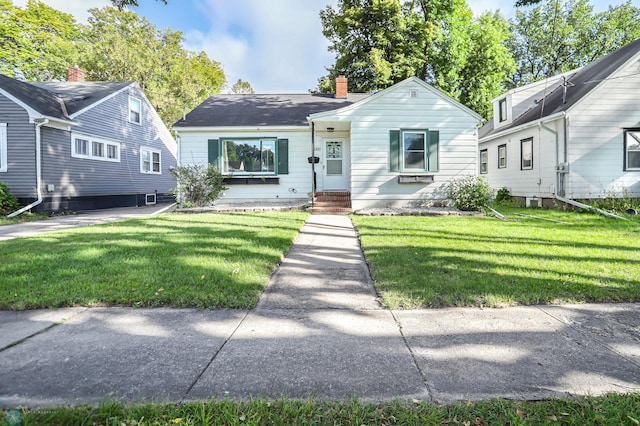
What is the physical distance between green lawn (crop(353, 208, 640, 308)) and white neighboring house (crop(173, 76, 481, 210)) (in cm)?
406

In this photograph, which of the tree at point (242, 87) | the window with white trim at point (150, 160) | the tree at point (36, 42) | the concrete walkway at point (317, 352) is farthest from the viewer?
the tree at point (242, 87)

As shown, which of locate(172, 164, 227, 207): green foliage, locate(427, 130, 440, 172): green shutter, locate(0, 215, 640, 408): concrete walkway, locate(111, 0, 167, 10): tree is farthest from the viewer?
locate(172, 164, 227, 207): green foliage

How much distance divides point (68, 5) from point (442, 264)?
32419 millimetres

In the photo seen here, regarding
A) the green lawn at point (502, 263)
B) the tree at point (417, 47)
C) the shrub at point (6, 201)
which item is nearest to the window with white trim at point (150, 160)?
the shrub at point (6, 201)

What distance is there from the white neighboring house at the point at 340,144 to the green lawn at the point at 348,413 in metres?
9.70

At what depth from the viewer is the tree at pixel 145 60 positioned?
22.3 metres

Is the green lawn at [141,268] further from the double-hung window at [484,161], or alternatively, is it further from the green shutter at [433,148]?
the double-hung window at [484,161]

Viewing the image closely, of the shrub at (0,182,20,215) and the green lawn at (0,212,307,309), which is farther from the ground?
the shrub at (0,182,20,215)

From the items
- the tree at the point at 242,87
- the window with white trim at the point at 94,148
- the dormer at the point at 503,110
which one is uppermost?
the tree at the point at 242,87

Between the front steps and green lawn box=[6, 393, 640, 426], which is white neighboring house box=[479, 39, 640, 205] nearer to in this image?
the front steps

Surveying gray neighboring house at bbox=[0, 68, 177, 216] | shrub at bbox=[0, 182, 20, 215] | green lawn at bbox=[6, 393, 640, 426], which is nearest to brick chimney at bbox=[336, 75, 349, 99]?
gray neighboring house at bbox=[0, 68, 177, 216]

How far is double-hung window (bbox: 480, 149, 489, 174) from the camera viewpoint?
1792cm

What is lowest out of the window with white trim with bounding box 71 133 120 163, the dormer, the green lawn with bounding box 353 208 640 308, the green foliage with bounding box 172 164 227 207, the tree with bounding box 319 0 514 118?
the green lawn with bounding box 353 208 640 308

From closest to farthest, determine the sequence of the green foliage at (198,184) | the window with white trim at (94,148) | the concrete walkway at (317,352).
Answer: the concrete walkway at (317,352) < the green foliage at (198,184) < the window with white trim at (94,148)
